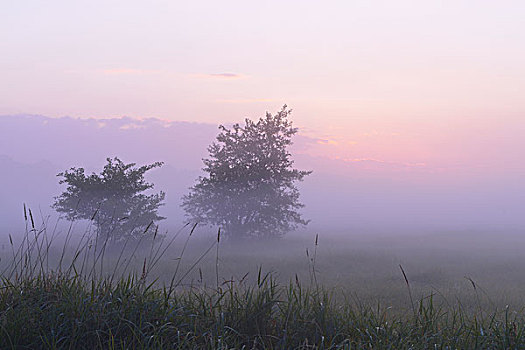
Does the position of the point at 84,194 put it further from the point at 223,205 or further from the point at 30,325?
the point at 30,325

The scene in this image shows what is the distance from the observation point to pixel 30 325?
4.65m

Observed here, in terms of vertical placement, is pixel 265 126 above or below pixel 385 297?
above

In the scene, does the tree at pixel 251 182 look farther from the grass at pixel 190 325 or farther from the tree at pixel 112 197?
the grass at pixel 190 325

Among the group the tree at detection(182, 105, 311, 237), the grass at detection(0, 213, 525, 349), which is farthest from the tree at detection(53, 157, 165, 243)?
the grass at detection(0, 213, 525, 349)

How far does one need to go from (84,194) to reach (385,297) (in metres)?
16.5

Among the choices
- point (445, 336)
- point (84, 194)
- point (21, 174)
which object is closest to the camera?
point (445, 336)

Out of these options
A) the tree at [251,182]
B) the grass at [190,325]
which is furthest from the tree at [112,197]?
the grass at [190,325]

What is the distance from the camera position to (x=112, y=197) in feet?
75.3

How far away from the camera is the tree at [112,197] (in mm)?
22406

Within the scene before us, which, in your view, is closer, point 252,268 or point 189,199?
point 252,268

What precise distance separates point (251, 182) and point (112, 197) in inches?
370

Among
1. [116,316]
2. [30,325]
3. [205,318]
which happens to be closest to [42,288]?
[30,325]

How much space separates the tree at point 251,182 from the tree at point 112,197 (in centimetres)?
555

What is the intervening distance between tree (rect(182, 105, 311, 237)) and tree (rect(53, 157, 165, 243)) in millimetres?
5550
